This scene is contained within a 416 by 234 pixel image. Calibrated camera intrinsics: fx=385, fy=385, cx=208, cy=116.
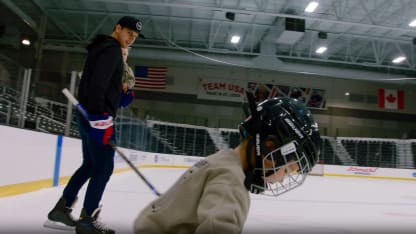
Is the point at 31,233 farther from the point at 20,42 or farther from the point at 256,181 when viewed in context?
the point at 20,42

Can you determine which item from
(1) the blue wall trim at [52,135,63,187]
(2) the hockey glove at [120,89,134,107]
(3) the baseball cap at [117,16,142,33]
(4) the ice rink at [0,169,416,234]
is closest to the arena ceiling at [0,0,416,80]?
(1) the blue wall trim at [52,135,63,187]

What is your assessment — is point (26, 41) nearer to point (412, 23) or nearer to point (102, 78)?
point (102, 78)

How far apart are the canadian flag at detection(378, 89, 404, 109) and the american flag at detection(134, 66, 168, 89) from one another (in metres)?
9.15

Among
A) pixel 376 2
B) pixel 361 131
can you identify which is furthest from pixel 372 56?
pixel 376 2

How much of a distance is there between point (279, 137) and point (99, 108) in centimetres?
101

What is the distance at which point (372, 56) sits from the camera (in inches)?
601

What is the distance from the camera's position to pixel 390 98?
1623 centimetres

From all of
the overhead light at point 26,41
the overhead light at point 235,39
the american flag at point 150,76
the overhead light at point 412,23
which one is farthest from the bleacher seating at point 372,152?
the overhead light at point 26,41

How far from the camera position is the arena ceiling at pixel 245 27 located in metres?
A: 10.6

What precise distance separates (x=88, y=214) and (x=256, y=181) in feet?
3.66

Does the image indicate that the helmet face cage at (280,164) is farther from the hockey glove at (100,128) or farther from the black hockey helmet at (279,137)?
the hockey glove at (100,128)

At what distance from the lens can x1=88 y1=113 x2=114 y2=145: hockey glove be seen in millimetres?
1606

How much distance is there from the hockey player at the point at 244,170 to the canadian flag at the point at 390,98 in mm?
16848

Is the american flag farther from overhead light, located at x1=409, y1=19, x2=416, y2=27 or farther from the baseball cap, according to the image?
the baseball cap
